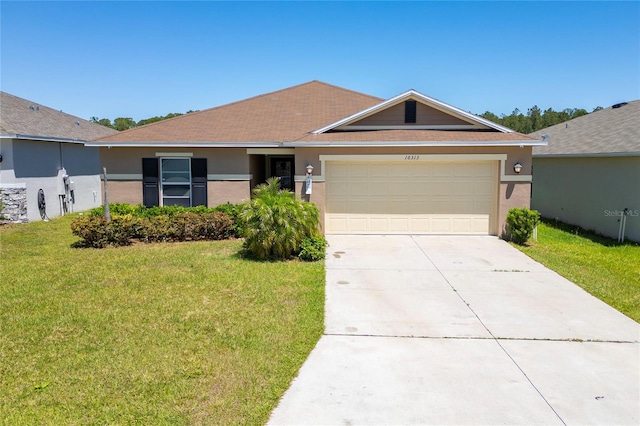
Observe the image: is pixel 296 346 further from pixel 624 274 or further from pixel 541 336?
pixel 624 274

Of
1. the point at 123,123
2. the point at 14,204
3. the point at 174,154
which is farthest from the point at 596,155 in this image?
the point at 123,123

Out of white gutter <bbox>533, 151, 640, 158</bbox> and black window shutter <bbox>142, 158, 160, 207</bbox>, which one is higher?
white gutter <bbox>533, 151, 640, 158</bbox>

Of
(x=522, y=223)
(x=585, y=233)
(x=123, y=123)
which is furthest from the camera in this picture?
(x=123, y=123)

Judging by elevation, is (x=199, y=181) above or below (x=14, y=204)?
above

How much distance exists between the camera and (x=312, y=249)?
1027 cm

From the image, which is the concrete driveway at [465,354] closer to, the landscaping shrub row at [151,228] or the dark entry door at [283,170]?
the landscaping shrub row at [151,228]

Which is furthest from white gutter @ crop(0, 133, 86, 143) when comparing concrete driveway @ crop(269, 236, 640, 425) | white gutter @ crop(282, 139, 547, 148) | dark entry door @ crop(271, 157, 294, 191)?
concrete driveway @ crop(269, 236, 640, 425)

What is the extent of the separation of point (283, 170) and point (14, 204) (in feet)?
31.7

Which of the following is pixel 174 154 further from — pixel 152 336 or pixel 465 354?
pixel 465 354

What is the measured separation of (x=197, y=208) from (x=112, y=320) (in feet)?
23.3

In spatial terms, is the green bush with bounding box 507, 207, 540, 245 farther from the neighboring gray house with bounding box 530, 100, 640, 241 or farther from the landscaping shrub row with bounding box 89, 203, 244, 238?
the landscaping shrub row with bounding box 89, 203, 244, 238

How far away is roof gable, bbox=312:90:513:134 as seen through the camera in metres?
13.0

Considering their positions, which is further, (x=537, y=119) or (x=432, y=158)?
(x=537, y=119)

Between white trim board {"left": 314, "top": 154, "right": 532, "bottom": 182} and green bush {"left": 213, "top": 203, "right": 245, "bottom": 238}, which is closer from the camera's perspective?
white trim board {"left": 314, "top": 154, "right": 532, "bottom": 182}
